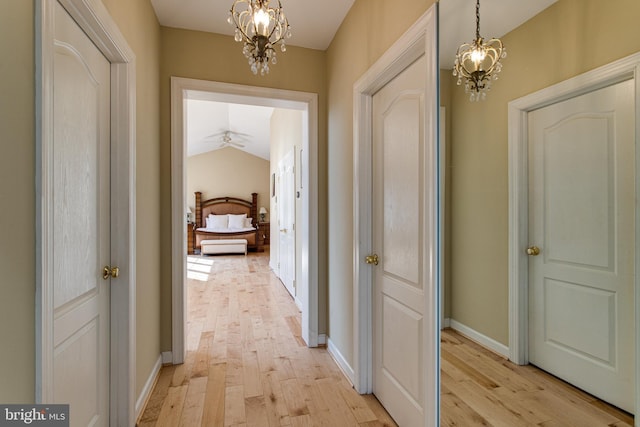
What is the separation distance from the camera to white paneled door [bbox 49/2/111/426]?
3.77ft

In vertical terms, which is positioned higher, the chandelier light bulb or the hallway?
the chandelier light bulb

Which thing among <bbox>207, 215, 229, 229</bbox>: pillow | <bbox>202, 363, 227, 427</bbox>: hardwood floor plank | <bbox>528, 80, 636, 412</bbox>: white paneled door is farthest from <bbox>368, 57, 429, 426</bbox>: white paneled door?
A: <bbox>207, 215, 229, 229</bbox>: pillow

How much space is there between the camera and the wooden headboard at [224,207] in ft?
32.8

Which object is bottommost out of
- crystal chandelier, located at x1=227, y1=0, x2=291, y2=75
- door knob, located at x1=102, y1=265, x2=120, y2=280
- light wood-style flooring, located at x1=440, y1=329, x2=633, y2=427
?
light wood-style flooring, located at x1=440, y1=329, x2=633, y2=427

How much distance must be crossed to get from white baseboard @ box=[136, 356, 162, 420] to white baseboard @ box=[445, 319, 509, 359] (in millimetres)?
1806

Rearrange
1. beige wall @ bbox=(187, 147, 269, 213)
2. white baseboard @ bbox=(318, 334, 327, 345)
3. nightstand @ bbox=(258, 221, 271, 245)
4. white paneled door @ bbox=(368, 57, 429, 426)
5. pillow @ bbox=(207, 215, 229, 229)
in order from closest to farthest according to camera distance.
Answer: white paneled door @ bbox=(368, 57, 429, 426), white baseboard @ bbox=(318, 334, 327, 345), nightstand @ bbox=(258, 221, 271, 245), pillow @ bbox=(207, 215, 229, 229), beige wall @ bbox=(187, 147, 269, 213)

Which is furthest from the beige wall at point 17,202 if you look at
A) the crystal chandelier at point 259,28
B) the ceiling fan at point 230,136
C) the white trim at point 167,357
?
the ceiling fan at point 230,136

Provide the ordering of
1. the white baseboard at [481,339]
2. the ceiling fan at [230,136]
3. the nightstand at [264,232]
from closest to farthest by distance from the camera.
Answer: the white baseboard at [481,339] → the ceiling fan at [230,136] → the nightstand at [264,232]

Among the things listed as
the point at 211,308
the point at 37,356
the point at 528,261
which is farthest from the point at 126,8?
the point at 211,308

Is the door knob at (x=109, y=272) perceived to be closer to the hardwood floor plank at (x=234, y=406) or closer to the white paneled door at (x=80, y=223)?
the white paneled door at (x=80, y=223)

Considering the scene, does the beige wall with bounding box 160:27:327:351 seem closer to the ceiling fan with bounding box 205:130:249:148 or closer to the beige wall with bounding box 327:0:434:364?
the beige wall with bounding box 327:0:434:364

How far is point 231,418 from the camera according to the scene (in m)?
1.78

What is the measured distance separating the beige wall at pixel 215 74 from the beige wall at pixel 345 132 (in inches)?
4.0

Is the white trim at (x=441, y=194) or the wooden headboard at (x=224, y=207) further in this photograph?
the wooden headboard at (x=224, y=207)
